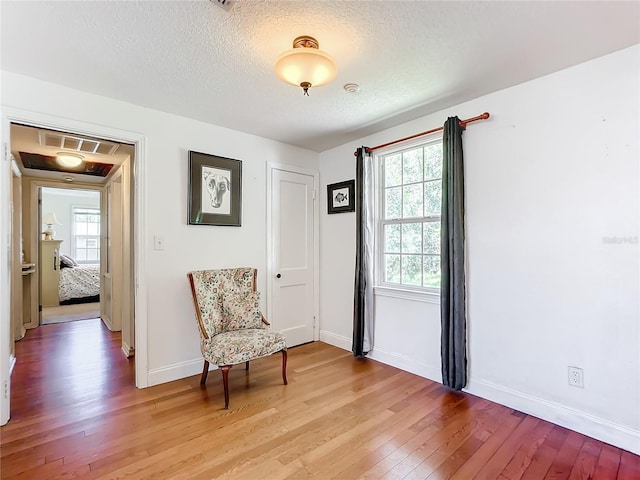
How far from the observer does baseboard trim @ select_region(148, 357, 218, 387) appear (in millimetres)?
2857

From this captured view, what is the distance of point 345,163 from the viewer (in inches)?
150

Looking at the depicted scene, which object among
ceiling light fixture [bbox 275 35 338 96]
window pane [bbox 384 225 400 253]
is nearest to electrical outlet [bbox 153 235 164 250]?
ceiling light fixture [bbox 275 35 338 96]

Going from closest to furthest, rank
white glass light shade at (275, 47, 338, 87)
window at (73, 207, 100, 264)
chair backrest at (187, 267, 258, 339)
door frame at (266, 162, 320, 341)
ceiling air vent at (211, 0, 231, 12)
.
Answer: ceiling air vent at (211, 0, 231, 12) → white glass light shade at (275, 47, 338, 87) → chair backrest at (187, 267, 258, 339) → door frame at (266, 162, 320, 341) → window at (73, 207, 100, 264)

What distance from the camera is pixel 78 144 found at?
11.0 ft

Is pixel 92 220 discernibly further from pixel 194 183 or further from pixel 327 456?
pixel 327 456

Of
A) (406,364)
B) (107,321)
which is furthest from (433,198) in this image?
(107,321)

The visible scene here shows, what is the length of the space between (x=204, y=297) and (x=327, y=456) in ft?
5.44

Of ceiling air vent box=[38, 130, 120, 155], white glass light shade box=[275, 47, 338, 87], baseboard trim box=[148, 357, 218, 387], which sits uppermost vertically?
ceiling air vent box=[38, 130, 120, 155]

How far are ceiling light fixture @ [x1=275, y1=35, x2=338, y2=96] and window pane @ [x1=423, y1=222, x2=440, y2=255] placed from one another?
5.55ft

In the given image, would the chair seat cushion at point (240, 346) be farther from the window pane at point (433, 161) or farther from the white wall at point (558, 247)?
the window pane at point (433, 161)

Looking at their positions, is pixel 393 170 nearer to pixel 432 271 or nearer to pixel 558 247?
pixel 432 271

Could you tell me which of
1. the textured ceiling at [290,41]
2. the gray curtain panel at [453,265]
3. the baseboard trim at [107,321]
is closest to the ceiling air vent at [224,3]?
the textured ceiling at [290,41]

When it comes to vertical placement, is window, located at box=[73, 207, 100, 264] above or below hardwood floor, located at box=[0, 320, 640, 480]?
above

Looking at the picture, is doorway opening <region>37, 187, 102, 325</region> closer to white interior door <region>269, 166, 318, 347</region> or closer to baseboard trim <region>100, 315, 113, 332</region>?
baseboard trim <region>100, 315, 113, 332</region>
